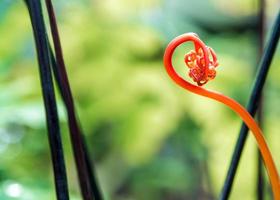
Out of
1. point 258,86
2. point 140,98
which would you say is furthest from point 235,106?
point 140,98

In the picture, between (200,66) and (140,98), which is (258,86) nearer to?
(200,66)

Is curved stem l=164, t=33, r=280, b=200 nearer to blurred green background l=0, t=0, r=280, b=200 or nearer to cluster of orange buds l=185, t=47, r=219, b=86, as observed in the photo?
cluster of orange buds l=185, t=47, r=219, b=86

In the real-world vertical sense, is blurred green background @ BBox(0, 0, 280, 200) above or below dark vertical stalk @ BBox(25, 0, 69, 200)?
Answer: above

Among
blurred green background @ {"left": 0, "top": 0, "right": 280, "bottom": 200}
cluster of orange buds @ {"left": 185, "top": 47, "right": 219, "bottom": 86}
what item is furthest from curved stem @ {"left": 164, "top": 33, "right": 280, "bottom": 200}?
blurred green background @ {"left": 0, "top": 0, "right": 280, "bottom": 200}

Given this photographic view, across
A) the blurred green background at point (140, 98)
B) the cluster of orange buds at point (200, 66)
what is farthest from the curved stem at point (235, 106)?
the blurred green background at point (140, 98)

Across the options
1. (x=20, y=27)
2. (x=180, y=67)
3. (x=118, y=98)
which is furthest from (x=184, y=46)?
(x=20, y=27)

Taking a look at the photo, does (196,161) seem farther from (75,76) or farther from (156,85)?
(75,76)

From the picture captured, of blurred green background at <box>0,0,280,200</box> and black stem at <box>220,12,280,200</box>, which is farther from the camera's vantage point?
blurred green background at <box>0,0,280,200</box>

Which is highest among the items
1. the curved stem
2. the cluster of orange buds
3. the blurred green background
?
the blurred green background
